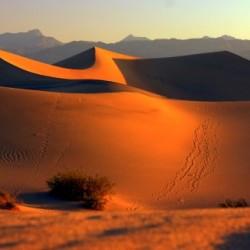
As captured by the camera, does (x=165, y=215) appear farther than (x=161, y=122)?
No

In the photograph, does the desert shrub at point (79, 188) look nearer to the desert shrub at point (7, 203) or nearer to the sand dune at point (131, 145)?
the sand dune at point (131, 145)

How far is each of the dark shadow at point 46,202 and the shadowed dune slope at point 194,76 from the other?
34318 millimetres

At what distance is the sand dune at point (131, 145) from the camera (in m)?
14.9

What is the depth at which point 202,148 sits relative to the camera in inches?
803

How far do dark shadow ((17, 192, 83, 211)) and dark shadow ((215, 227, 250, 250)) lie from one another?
5290mm

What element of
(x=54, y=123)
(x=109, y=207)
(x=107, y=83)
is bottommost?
(x=109, y=207)

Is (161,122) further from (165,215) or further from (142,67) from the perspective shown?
(142,67)

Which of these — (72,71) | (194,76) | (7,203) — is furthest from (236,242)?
(194,76)

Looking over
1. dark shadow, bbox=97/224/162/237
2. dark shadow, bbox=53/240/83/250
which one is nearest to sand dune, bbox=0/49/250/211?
dark shadow, bbox=97/224/162/237

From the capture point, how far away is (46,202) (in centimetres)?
1268

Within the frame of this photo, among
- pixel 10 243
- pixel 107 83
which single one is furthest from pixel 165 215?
pixel 107 83

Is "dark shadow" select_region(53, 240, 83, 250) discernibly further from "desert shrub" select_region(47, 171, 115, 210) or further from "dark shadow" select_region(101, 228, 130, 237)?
"desert shrub" select_region(47, 171, 115, 210)

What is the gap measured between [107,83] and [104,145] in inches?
631

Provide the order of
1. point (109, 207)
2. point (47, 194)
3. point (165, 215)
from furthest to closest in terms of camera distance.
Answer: point (47, 194)
point (109, 207)
point (165, 215)
